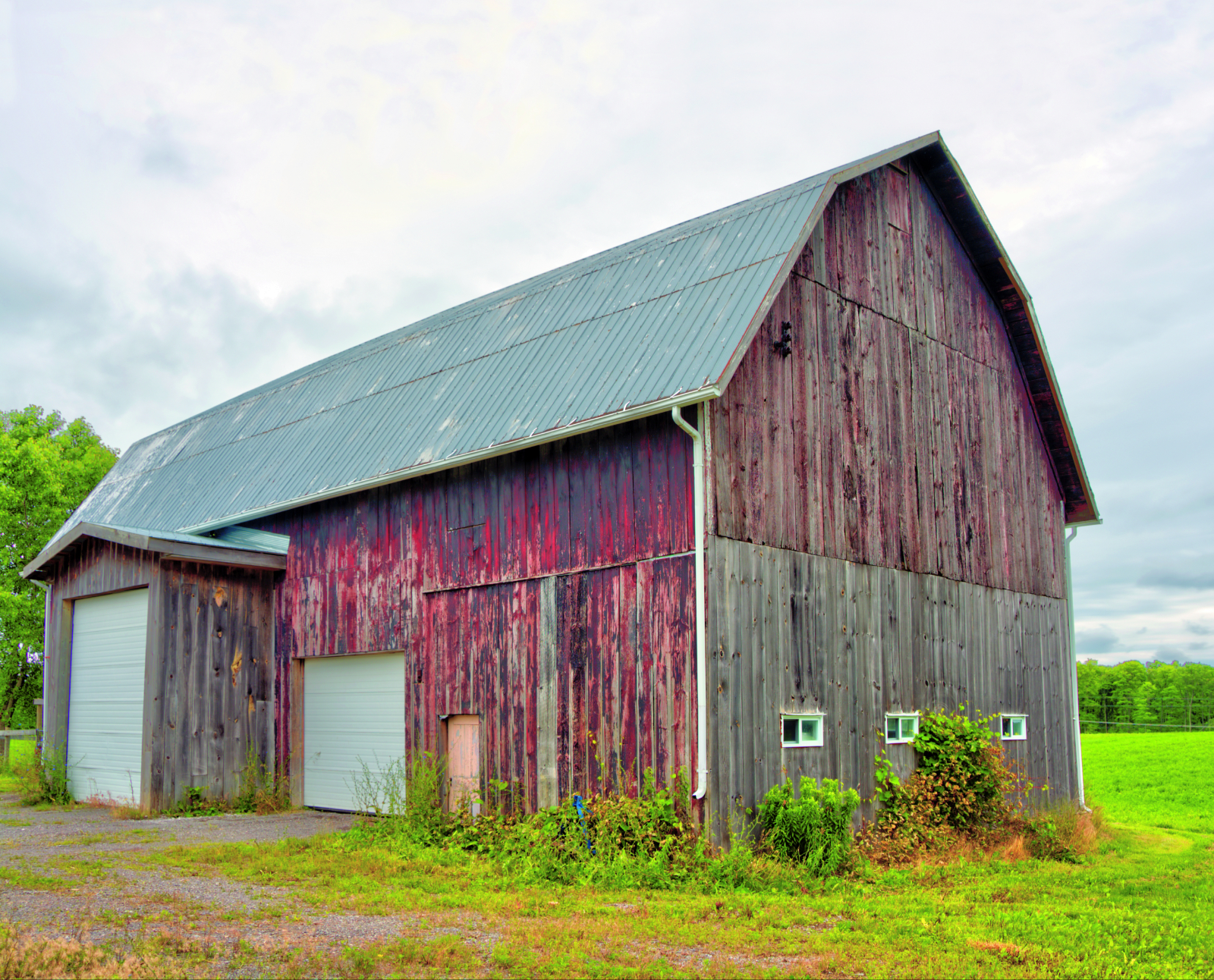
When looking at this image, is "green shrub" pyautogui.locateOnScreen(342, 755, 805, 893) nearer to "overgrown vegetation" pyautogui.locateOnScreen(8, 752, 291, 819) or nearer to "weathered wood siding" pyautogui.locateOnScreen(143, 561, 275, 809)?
"overgrown vegetation" pyautogui.locateOnScreen(8, 752, 291, 819)

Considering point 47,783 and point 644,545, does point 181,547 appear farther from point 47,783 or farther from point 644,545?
point 644,545

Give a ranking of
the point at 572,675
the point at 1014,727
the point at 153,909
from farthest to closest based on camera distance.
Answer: the point at 1014,727 < the point at 572,675 < the point at 153,909

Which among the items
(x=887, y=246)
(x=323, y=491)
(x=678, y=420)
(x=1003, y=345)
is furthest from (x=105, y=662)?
(x=1003, y=345)

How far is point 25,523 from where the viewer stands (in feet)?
108

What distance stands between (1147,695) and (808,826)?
3146 inches

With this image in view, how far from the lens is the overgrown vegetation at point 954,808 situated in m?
12.1

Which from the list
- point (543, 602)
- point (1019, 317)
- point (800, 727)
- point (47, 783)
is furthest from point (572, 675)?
point (47, 783)

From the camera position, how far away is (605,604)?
11539mm

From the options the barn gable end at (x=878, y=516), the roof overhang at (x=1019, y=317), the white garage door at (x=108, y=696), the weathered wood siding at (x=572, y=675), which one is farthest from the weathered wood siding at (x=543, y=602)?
the roof overhang at (x=1019, y=317)

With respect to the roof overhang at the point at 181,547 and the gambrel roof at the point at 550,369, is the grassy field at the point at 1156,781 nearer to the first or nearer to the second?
the gambrel roof at the point at 550,369

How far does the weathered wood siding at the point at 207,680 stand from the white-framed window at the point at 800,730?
27.5 ft

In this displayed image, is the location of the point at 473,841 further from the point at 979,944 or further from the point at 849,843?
the point at 979,944

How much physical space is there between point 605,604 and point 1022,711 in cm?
740

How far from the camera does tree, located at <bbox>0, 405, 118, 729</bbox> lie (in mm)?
32344
